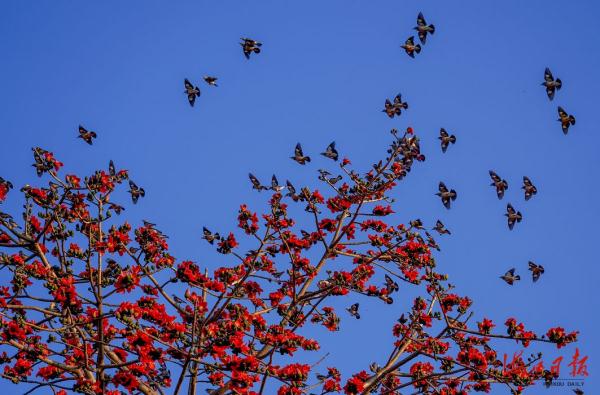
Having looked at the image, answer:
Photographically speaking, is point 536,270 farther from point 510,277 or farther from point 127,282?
point 127,282

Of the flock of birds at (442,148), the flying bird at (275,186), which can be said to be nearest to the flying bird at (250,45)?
the flock of birds at (442,148)

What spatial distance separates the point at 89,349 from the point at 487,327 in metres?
5.28

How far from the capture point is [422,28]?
1402cm

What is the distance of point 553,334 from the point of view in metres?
10.0

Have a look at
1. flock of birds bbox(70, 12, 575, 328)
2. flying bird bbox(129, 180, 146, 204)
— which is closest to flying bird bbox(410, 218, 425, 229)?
flock of birds bbox(70, 12, 575, 328)

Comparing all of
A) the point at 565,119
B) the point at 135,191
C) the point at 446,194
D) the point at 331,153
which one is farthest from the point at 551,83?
the point at 135,191

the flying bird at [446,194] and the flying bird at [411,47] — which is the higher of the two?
the flying bird at [411,47]

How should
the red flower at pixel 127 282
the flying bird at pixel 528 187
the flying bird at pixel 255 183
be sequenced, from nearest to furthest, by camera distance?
the red flower at pixel 127 282 → the flying bird at pixel 255 183 → the flying bird at pixel 528 187

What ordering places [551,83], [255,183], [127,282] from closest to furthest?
[127,282] < [255,183] < [551,83]

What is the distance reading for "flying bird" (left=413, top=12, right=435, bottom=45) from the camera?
13984 mm

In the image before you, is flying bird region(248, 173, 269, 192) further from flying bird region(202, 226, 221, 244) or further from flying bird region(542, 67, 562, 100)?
flying bird region(542, 67, 562, 100)

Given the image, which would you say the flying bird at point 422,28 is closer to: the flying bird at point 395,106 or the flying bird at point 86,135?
the flying bird at point 395,106

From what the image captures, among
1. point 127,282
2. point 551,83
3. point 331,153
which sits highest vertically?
point 551,83

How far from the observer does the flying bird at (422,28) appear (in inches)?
551
